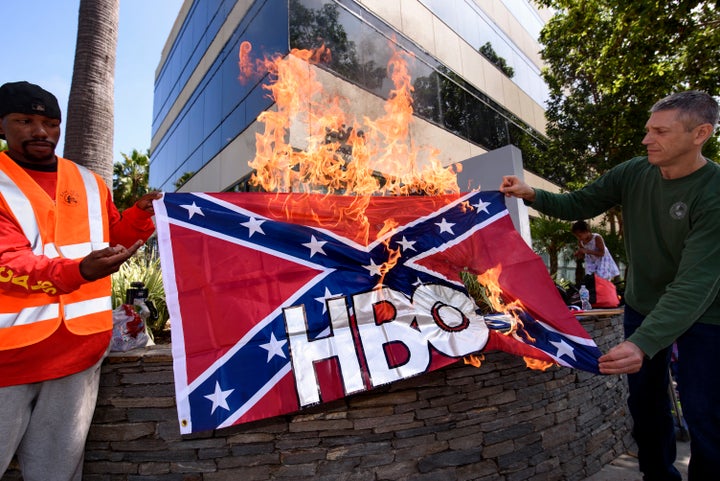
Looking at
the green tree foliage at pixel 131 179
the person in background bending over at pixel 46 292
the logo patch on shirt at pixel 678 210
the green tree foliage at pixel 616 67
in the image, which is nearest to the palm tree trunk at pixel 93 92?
the person in background bending over at pixel 46 292

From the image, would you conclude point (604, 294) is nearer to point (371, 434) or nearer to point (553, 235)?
point (371, 434)

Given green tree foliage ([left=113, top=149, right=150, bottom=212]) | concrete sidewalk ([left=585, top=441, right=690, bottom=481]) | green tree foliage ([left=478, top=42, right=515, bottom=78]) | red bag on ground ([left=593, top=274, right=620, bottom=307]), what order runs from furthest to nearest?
1. green tree foliage ([left=113, top=149, right=150, bottom=212])
2. green tree foliage ([left=478, top=42, right=515, bottom=78])
3. red bag on ground ([left=593, top=274, right=620, bottom=307])
4. concrete sidewalk ([left=585, top=441, right=690, bottom=481])

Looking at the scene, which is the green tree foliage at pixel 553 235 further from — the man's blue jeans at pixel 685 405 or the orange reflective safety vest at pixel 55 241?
the orange reflective safety vest at pixel 55 241

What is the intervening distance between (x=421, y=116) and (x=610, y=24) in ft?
19.2

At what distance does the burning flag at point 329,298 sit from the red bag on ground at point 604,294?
3.63 m

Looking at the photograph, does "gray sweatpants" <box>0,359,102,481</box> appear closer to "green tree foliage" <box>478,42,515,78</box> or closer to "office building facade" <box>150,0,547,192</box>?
"office building facade" <box>150,0,547,192</box>

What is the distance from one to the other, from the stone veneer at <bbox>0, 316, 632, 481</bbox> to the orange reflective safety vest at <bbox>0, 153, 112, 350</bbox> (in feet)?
2.02

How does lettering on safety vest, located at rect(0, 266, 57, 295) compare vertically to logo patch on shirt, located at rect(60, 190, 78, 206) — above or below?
below

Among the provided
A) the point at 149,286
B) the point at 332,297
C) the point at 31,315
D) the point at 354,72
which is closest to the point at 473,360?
the point at 332,297

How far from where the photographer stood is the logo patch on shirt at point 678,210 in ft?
7.44

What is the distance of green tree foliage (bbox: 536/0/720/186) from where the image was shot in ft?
29.3

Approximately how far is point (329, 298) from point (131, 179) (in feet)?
94.5

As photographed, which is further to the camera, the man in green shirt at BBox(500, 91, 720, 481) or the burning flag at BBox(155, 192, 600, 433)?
the burning flag at BBox(155, 192, 600, 433)

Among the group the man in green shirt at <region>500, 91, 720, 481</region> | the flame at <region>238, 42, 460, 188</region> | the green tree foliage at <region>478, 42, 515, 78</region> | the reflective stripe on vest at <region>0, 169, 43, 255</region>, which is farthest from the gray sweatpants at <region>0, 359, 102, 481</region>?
the green tree foliage at <region>478, 42, 515, 78</region>
